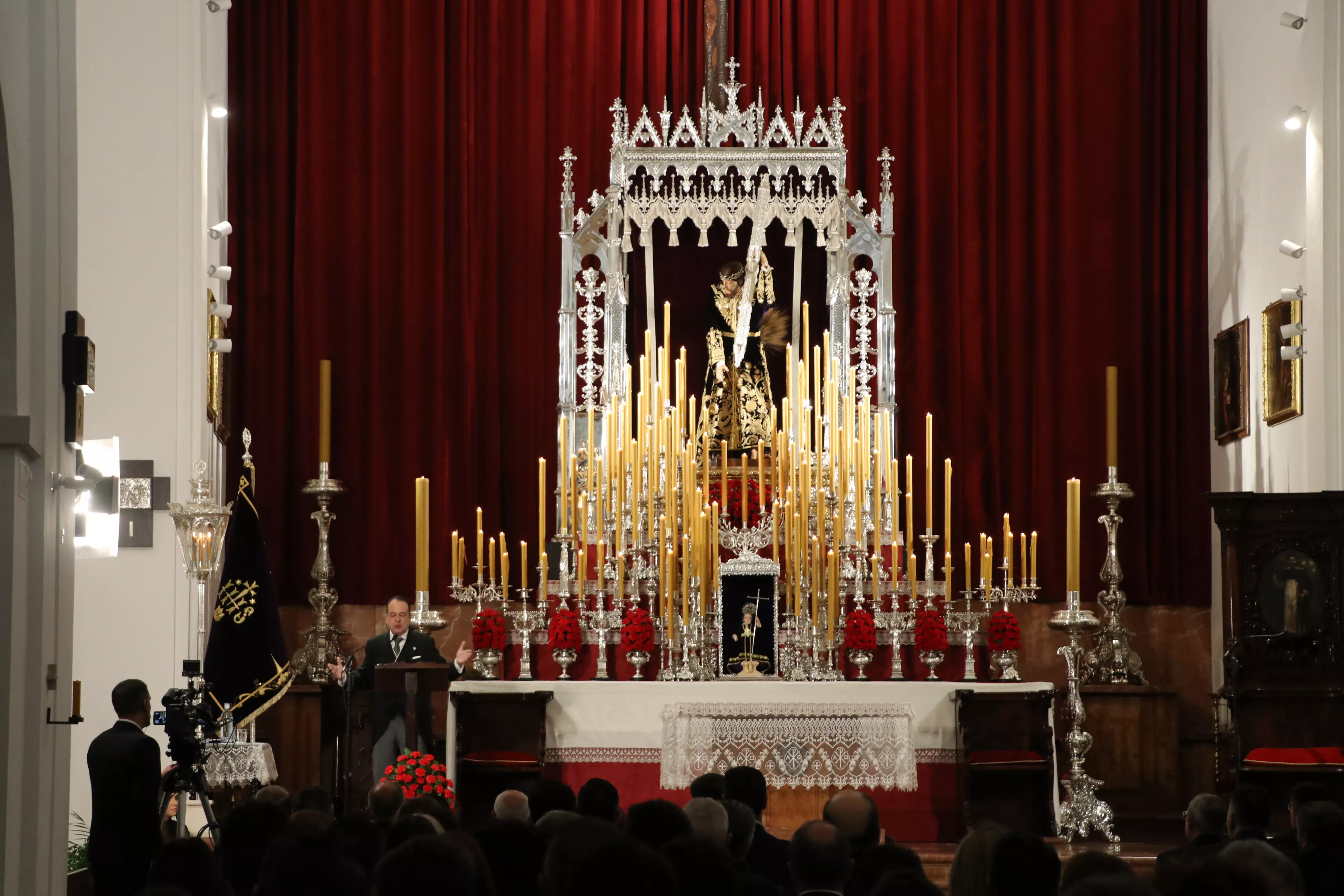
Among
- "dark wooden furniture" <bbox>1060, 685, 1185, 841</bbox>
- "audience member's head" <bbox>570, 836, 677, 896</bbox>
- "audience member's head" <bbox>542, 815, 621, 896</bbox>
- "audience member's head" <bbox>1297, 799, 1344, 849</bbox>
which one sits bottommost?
"dark wooden furniture" <bbox>1060, 685, 1185, 841</bbox>

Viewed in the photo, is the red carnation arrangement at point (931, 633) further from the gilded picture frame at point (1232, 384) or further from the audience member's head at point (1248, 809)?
the audience member's head at point (1248, 809)

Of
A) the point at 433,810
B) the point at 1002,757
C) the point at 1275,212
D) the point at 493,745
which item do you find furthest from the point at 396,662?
the point at 1275,212

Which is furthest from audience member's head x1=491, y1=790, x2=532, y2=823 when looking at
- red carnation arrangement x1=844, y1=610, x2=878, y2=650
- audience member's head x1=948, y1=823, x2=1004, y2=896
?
red carnation arrangement x1=844, y1=610, x2=878, y2=650

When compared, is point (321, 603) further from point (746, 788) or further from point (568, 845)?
point (568, 845)

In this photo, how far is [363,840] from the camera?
475cm

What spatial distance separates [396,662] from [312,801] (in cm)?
466

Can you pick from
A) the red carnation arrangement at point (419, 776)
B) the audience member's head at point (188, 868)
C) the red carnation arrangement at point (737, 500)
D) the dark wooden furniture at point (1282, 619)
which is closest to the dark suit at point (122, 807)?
the red carnation arrangement at point (419, 776)

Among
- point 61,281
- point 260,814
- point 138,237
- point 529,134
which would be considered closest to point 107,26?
point 138,237

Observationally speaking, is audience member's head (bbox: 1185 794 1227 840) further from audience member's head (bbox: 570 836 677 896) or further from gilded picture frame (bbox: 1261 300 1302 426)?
gilded picture frame (bbox: 1261 300 1302 426)

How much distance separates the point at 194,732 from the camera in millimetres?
7113

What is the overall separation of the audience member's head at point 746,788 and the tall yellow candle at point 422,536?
4.38 m

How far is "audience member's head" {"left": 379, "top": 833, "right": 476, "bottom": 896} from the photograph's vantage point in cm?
346

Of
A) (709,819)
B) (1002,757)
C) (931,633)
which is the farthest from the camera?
(931,633)

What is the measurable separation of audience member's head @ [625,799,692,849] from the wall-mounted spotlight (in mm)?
6825
